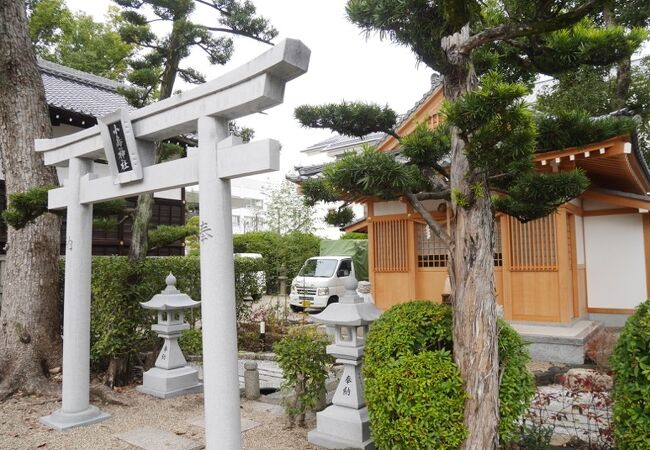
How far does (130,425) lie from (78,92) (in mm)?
11869

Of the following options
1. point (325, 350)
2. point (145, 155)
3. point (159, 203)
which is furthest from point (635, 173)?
point (159, 203)

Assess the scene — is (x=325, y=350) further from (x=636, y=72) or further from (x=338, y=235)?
(x=338, y=235)

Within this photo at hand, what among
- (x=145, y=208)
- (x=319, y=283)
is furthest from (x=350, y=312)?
(x=319, y=283)

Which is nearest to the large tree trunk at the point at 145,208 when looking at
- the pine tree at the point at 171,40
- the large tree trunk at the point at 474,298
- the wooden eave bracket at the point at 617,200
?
the pine tree at the point at 171,40

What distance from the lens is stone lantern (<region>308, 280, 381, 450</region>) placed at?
423 cm

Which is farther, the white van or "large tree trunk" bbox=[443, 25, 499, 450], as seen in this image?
the white van

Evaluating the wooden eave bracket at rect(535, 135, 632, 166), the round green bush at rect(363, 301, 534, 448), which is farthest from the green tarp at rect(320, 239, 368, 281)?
the round green bush at rect(363, 301, 534, 448)

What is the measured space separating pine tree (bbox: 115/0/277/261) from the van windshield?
30.5ft

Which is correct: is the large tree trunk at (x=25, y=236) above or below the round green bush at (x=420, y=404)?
above

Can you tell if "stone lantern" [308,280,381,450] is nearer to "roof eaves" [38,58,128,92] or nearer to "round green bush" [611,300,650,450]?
"round green bush" [611,300,650,450]

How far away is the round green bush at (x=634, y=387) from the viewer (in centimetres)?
285

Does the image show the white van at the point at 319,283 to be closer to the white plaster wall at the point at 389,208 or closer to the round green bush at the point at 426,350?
the white plaster wall at the point at 389,208

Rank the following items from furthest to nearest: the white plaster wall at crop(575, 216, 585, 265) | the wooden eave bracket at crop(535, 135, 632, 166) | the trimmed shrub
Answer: the white plaster wall at crop(575, 216, 585, 265), the wooden eave bracket at crop(535, 135, 632, 166), the trimmed shrub

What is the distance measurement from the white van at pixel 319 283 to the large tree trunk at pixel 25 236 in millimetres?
8550
